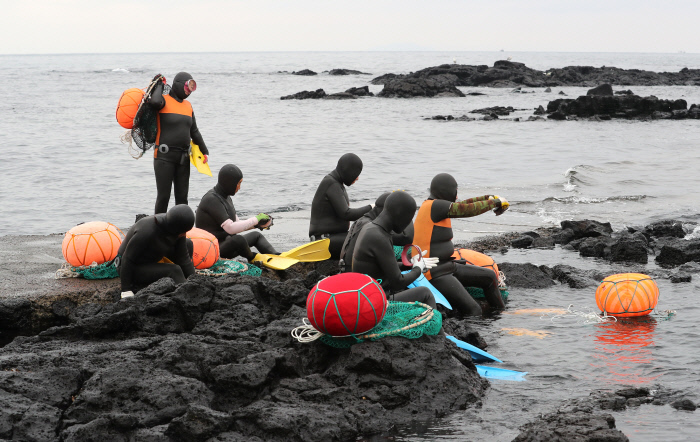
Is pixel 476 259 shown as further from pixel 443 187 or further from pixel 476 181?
pixel 476 181

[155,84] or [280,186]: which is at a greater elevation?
[155,84]

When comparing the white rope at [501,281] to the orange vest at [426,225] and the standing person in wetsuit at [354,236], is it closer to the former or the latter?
the orange vest at [426,225]

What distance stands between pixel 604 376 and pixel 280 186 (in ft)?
48.1

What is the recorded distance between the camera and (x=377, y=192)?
1925 centimetres

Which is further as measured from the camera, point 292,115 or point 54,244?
point 292,115

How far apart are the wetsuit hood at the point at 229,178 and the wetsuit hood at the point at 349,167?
1312 mm

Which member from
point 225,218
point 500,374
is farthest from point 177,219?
point 500,374

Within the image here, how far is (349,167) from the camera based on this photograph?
368 inches

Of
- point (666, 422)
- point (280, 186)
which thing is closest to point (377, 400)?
point (666, 422)

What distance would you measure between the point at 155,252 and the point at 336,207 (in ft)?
9.70

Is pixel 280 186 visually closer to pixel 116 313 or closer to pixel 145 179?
pixel 145 179

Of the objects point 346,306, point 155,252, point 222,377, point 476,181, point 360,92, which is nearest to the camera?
point 222,377

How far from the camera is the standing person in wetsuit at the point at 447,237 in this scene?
8.34m

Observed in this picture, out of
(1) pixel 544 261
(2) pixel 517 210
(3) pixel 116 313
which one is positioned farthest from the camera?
(2) pixel 517 210
